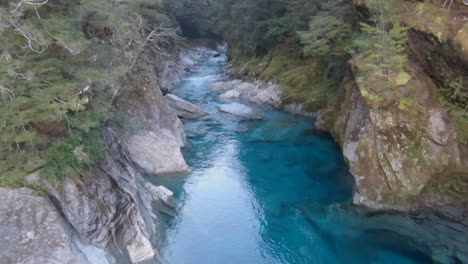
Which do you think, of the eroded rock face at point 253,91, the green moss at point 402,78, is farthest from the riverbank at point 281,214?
the eroded rock face at point 253,91

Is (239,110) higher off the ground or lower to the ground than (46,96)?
lower

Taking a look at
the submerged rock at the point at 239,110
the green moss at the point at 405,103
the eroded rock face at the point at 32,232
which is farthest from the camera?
the submerged rock at the point at 239,110

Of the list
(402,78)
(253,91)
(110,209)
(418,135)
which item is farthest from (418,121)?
(253,91)

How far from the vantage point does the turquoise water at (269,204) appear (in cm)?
1001

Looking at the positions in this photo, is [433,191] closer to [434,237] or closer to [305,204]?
[434,237]

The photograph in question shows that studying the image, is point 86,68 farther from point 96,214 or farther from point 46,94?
point 96,214

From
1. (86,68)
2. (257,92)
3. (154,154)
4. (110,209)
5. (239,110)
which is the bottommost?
(239,110)

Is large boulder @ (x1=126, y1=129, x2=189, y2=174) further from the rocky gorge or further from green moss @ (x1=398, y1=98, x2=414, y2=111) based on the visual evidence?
green moss @ (x1=398, y1=98, x2=414, y2=111)

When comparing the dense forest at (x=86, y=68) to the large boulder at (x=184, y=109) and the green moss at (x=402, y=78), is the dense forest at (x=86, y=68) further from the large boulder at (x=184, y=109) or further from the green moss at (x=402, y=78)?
the large boulder at (x=184, y=109)

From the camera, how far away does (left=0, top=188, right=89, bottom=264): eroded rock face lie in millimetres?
6820

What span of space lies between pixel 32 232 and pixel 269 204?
7939 mm

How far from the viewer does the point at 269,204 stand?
41.5 ft

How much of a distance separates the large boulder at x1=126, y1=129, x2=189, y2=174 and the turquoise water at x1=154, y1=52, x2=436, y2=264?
558 mm

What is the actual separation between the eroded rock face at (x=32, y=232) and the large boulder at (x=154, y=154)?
6.84 m
